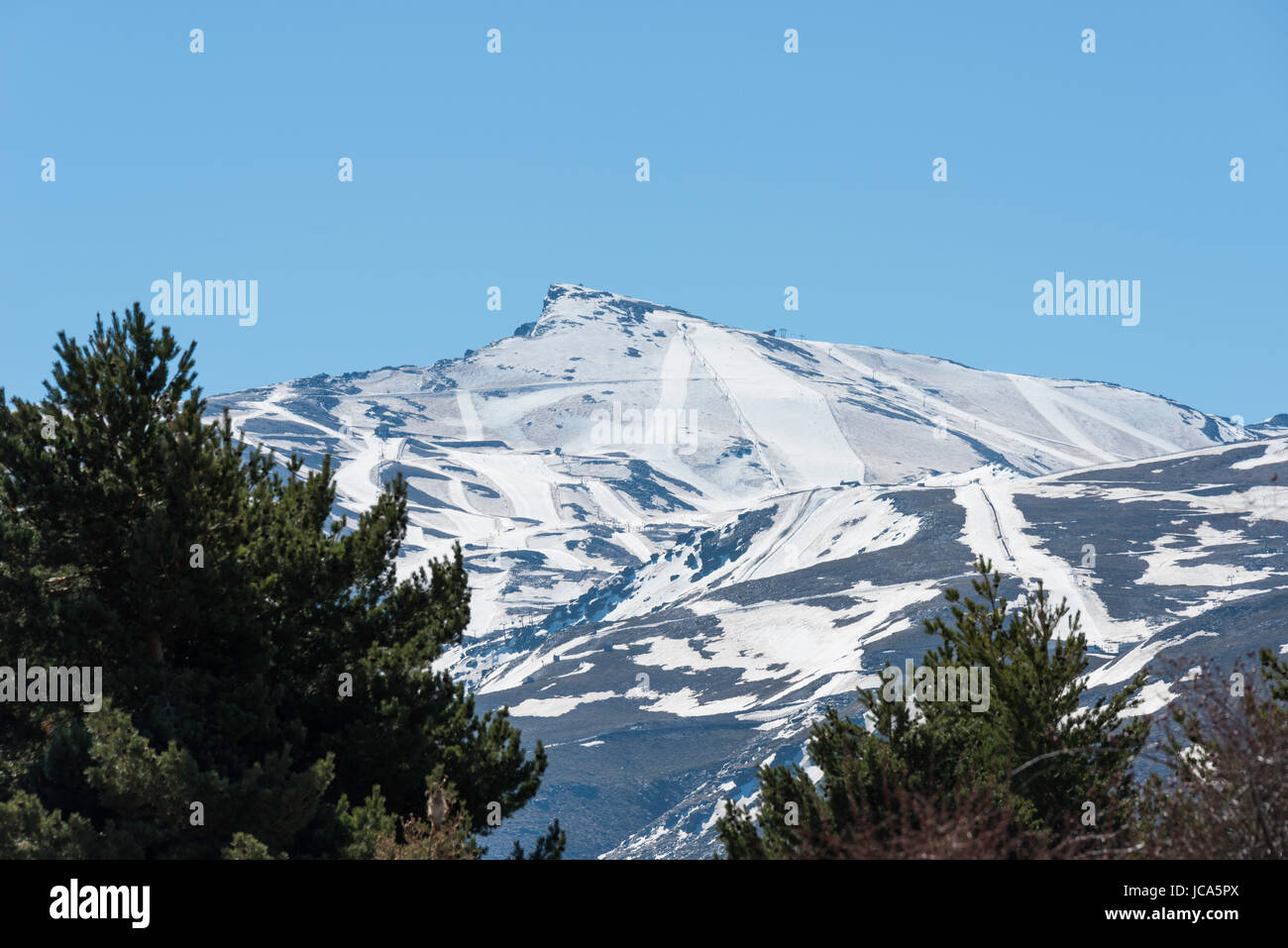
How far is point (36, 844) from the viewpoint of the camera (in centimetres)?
2370

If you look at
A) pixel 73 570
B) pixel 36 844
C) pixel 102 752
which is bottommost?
pixel 36 844

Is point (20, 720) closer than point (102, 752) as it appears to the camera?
No

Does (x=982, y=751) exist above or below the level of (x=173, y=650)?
below

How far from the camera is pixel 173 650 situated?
1089 inches

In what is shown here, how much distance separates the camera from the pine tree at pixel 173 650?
2453cm

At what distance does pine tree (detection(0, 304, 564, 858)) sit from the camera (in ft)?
80.5
